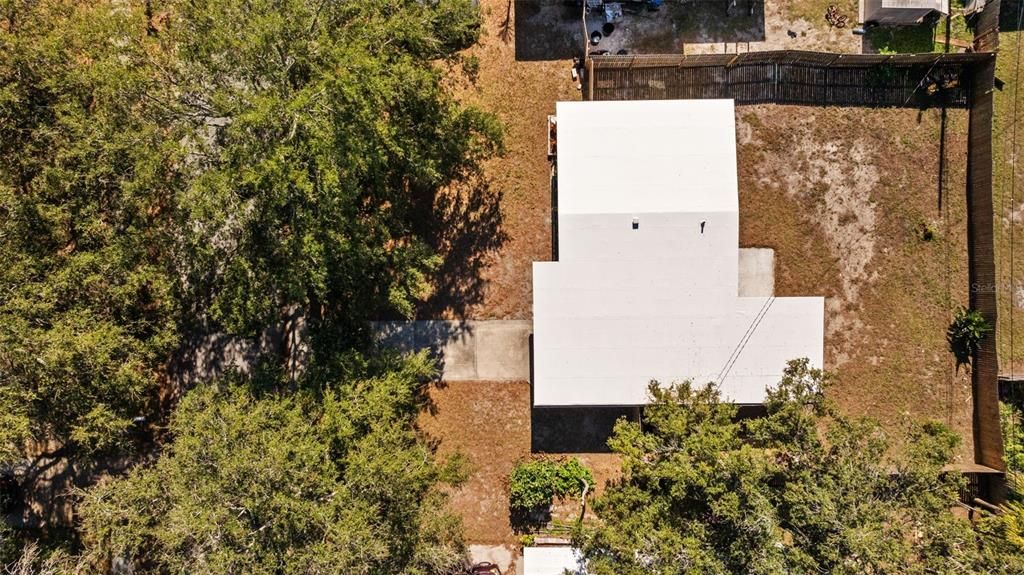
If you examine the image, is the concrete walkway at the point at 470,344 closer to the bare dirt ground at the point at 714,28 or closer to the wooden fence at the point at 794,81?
the wooden fence at the point at 794,81

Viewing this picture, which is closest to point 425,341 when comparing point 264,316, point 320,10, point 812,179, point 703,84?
point 264,316

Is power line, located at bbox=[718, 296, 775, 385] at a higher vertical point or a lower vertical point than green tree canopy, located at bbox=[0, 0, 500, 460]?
lower

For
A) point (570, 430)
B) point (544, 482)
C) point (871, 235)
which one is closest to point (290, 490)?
point (544, 482)

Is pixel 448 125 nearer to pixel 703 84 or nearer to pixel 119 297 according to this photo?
pixel 703 84

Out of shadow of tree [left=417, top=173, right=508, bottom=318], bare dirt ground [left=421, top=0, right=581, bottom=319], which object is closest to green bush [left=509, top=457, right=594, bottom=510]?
bare dirt ground [left=421, top=0, right=581, bottom=319]

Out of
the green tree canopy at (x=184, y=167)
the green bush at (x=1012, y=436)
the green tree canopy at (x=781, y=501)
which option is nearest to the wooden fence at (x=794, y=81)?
the green tree canopy at (x=184, y=167)

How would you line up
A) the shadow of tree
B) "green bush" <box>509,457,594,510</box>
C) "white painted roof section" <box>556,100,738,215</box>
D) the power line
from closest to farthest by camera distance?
"white painted roof section" <box>556,100,738,215</box>, the power line, "green bush" <box>509,457,594,510</box>, the shadow of tree

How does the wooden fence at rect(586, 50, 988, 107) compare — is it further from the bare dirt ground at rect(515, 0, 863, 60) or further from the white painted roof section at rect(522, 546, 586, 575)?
the white painted roof section at rect(522, 546, 586, 575)
